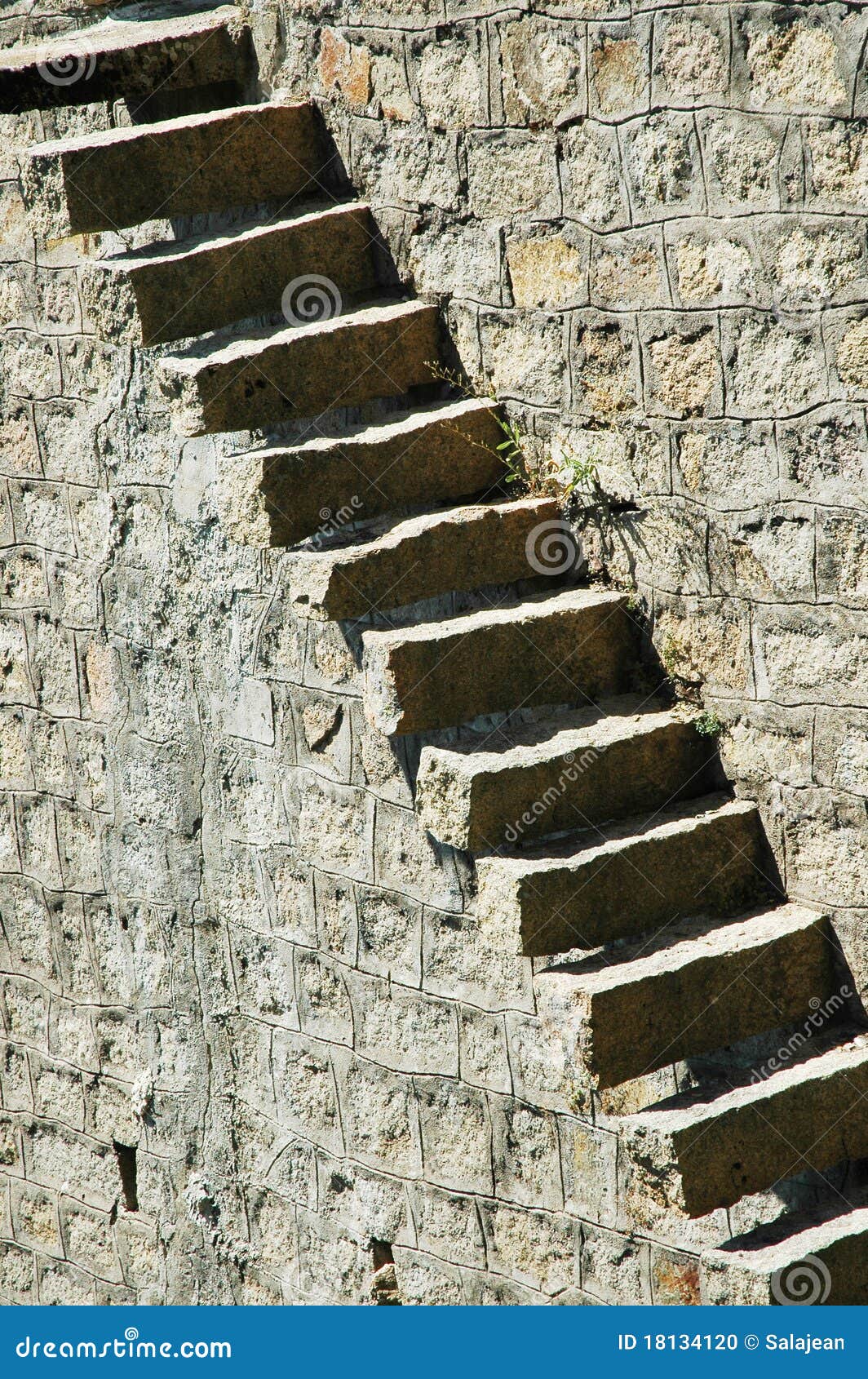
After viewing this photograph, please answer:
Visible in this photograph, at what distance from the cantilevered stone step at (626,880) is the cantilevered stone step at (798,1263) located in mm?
665

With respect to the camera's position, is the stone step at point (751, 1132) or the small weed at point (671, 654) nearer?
the stone step at point (751, 1132)

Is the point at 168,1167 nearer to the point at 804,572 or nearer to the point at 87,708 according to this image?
the point at 87,708

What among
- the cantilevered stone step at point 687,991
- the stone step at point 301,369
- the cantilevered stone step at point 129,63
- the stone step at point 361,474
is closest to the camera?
the cantilevered stone step at point 687,991

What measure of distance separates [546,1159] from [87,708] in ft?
6.89

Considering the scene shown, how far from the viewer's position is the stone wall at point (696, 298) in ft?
10.1

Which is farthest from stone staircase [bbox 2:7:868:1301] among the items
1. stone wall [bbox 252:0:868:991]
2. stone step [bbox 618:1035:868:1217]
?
stone wall [bbox 252:0:868:991]

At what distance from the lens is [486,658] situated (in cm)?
338

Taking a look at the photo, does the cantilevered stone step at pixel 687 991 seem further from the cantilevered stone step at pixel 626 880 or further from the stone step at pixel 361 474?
the stone step at pixel 361 474

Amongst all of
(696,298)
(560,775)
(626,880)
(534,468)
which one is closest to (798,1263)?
(626,880)

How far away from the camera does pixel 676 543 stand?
11.4 feet

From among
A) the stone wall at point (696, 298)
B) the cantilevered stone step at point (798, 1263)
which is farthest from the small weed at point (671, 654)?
the cantilevered stone step at point (798, 1263)

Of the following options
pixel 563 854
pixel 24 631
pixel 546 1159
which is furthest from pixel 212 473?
pixel 546 1159

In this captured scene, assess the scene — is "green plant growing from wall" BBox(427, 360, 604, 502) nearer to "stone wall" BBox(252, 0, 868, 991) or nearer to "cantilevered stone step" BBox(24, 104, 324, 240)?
"stone wall" BBox(252, 0, 868, 991)

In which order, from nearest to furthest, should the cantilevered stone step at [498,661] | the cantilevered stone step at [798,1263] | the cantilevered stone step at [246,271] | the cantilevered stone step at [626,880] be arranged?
1. the cantilevered stone step at [798,1263]
2. the cantilevered stone step at [626,880]
3. the cantilevered stone step at [498,661]
4. the cantilevered stone step at [246,271]
